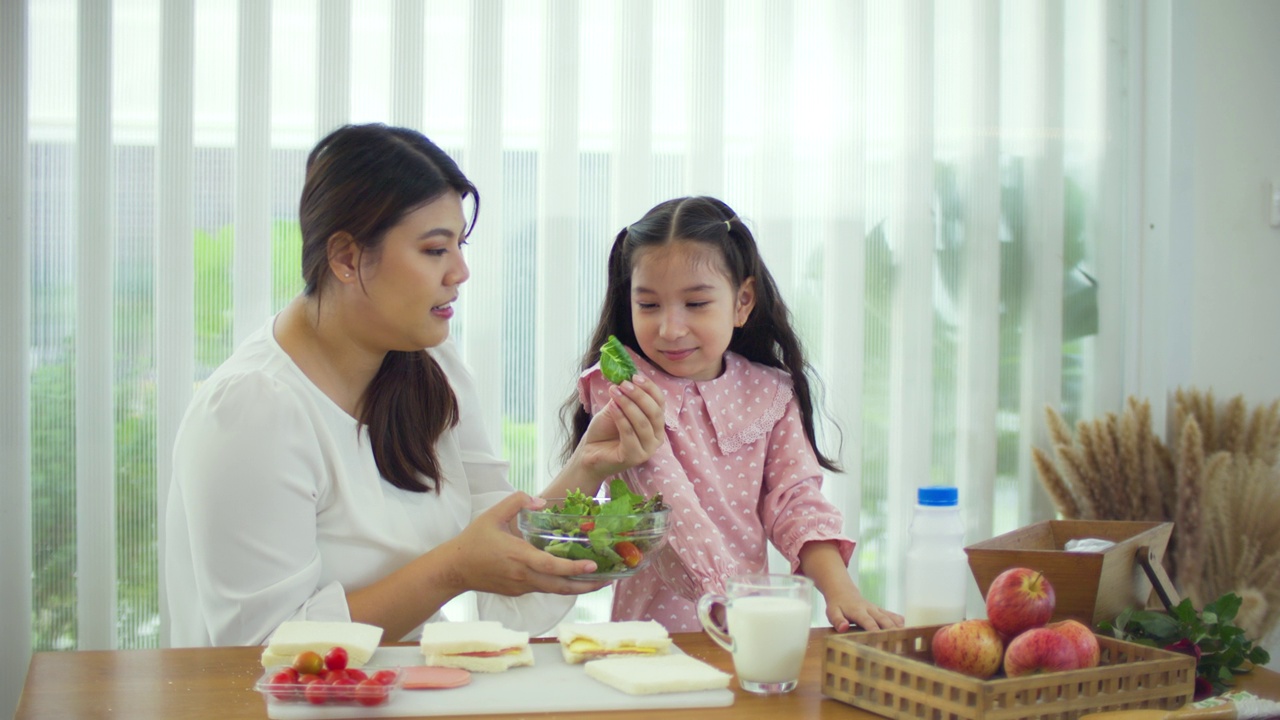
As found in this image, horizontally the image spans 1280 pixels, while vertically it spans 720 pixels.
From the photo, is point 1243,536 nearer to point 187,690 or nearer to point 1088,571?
point 1088,571

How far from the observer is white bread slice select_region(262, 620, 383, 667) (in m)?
1.27

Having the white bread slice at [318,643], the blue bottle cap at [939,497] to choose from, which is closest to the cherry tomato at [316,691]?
the white bread slice at [318,643]

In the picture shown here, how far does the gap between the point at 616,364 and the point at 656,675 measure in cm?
64

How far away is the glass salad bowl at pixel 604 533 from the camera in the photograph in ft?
4.72

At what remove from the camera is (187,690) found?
1242 mm

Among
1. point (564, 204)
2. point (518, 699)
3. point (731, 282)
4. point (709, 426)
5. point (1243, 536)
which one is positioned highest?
point (564, 204)

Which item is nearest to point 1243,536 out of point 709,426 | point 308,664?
point 709,426

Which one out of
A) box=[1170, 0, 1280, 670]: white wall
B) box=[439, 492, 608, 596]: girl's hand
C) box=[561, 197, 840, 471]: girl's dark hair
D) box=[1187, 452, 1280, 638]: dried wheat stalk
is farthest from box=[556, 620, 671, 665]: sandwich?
box=[1170, 0, 1280, 670]: white wall

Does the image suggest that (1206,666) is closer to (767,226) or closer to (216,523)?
(216,523)

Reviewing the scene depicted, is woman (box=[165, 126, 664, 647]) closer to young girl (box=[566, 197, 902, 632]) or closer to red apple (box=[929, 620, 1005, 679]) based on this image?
young girl (box=[566, 197, 902, 632])

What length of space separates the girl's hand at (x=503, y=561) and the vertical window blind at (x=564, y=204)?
1077 millimetres

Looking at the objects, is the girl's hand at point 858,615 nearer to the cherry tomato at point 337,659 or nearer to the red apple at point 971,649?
the red apple at point 971,649

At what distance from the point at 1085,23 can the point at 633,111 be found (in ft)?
4.37

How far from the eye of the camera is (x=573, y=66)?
272 cm
